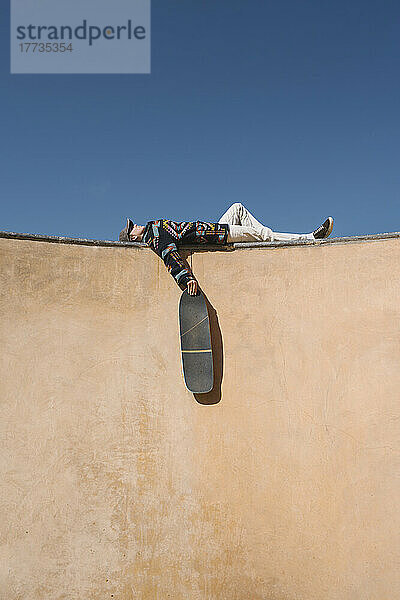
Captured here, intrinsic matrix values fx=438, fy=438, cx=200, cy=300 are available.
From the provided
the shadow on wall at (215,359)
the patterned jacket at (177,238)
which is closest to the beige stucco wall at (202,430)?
the shadow on wall at (215,359)

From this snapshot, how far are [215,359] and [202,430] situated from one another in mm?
639

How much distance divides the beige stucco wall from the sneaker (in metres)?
0.32

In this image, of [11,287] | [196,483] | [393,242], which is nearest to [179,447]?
[196,483]

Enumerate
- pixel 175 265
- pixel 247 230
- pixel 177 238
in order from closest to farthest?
pixel 175 265, pixel 177 238, pixel 247 230

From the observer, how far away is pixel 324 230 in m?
4.05

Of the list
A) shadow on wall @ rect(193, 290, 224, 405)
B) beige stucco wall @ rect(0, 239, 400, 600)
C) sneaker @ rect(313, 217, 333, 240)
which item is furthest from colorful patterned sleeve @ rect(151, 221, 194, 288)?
sneaker @ rect(313, 217, 333, 240)

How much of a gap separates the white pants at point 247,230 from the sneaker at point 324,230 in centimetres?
6

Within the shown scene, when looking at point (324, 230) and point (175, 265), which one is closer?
point (175, 265)

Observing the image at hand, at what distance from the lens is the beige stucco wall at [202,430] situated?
3.54 m

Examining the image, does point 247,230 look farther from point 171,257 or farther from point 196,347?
point 196,347

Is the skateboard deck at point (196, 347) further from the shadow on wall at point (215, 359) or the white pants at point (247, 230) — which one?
the white pants at point (247, 230)

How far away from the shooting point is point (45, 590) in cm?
353

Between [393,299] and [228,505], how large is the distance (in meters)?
2.24

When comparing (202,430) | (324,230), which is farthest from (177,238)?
(202,430)
